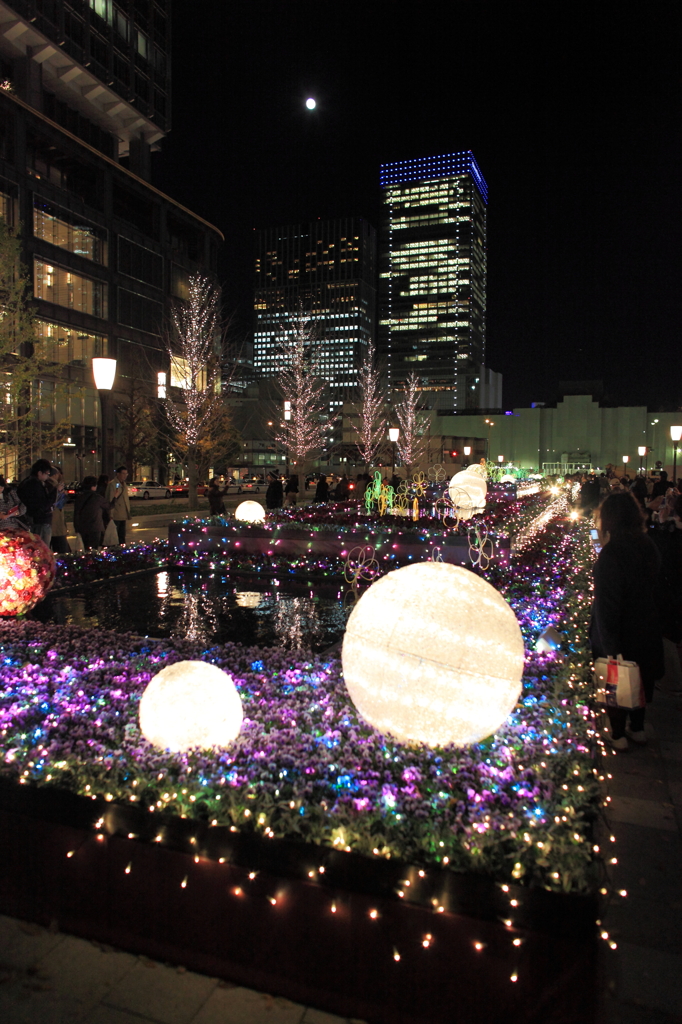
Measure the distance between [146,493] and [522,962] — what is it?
40682 mm

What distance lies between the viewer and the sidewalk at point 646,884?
2.47 meters

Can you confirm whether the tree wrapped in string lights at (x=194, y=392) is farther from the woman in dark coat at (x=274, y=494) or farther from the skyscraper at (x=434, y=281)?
the skyscraper at (x=434, y=281)

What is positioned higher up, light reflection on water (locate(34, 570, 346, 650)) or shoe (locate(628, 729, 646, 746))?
light reflection on water (locate(34, 570, 346, 650))

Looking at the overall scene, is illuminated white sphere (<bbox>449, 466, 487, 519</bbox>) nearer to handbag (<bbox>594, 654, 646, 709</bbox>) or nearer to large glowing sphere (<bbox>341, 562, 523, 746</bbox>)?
handbag (<bbox>594, 654, 646, 709</bbox>)

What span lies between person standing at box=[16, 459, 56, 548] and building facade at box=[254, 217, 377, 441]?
435ft

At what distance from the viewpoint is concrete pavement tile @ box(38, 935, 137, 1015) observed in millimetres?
2508

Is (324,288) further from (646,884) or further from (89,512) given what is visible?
(646,884)

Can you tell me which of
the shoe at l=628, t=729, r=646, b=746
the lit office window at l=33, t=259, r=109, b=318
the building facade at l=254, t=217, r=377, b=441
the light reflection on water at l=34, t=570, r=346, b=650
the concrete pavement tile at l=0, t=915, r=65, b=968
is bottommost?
the concrete pavement tile at l=0, t=915, r=65, b=968

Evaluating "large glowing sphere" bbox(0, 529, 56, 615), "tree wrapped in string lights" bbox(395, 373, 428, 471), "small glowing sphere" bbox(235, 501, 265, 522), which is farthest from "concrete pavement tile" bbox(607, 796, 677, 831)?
"tree wrapped in string lights" bbox(395, 373, 428, 471)

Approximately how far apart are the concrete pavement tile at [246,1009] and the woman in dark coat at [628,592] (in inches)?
120

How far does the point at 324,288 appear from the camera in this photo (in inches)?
6053

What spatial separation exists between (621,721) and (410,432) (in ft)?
151

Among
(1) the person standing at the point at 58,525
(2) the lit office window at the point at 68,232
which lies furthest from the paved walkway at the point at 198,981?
(2) the lit office window at the point at 68,232

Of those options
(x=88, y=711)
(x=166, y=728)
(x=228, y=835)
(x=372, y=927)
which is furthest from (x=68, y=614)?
(x=372, y=927)
